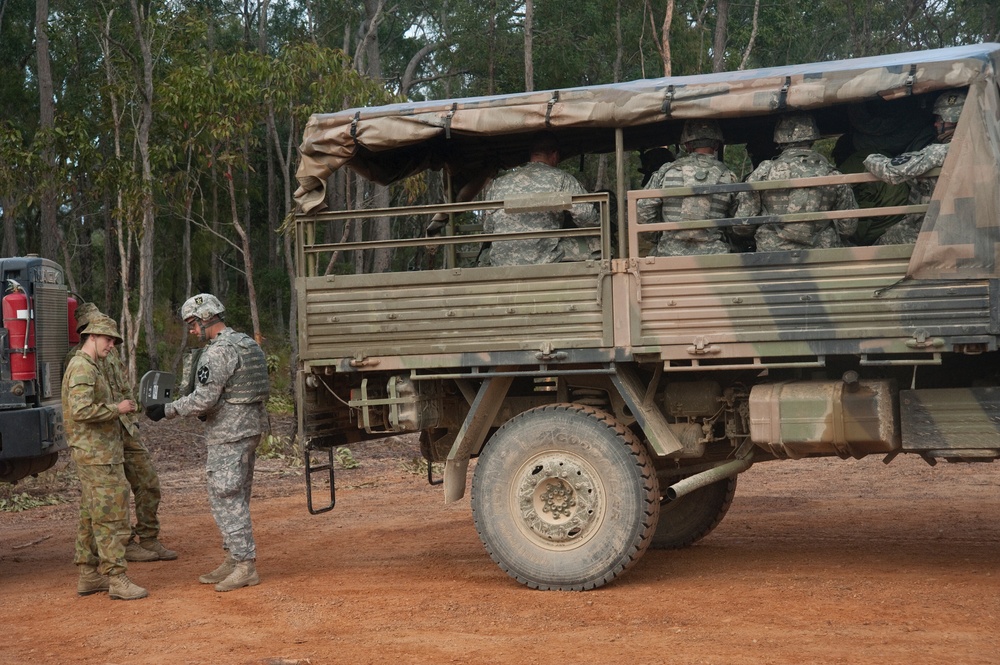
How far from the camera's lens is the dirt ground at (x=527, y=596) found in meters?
5.04

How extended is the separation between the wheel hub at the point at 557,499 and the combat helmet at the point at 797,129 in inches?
82.7

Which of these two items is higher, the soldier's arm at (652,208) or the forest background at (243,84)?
the forest background at (243,84)

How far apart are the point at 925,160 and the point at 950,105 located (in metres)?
0.34

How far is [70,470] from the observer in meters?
11.9

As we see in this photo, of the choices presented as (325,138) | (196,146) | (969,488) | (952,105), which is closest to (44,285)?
(325,138)

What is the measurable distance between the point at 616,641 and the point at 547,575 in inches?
45.5

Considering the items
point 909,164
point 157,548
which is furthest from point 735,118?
point 157,548

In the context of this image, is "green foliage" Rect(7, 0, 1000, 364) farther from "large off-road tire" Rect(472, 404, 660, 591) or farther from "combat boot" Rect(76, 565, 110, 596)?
"large off-road tire" Rect(472, 404, 660, 591)

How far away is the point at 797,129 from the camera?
622 cm

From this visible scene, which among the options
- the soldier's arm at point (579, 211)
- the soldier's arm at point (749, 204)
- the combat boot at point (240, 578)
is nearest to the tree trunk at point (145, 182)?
the combat boot at point (240, 578)

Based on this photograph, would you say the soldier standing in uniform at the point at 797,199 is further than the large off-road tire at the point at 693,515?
No

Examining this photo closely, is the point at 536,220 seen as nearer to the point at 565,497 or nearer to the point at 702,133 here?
the point at 702,133

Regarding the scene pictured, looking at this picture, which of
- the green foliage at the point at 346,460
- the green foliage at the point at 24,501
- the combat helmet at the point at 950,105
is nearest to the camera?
the combat helmet at the point at 950,105

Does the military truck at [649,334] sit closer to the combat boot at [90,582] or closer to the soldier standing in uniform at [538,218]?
the soldier standing in uniform at [538,218]
